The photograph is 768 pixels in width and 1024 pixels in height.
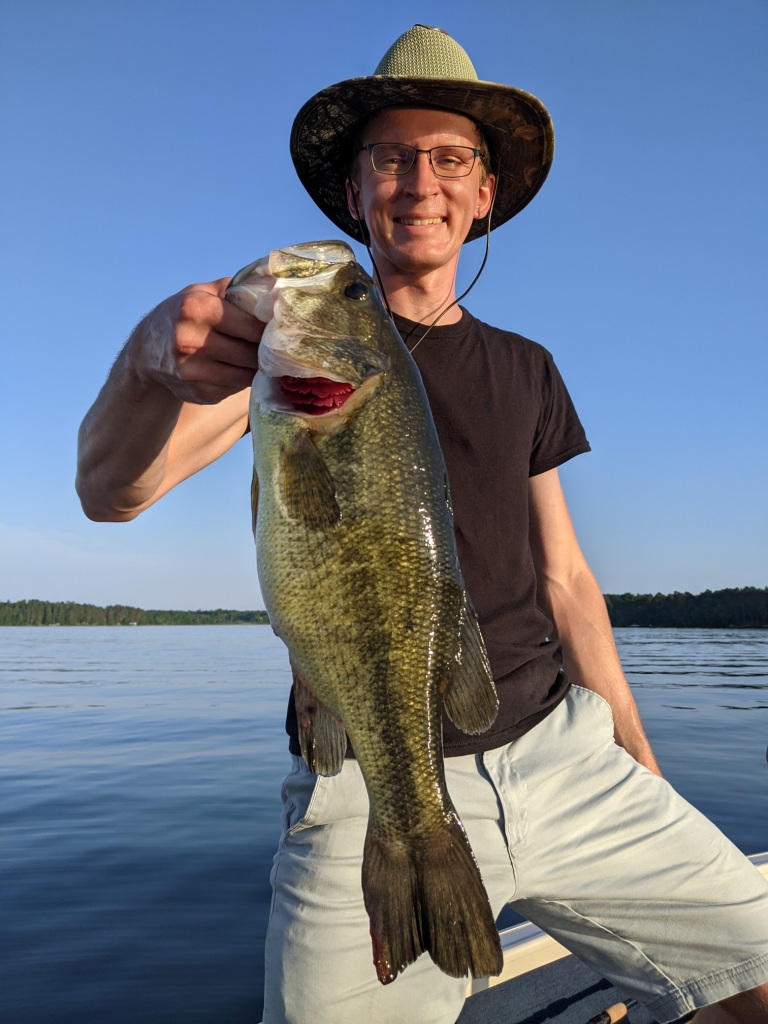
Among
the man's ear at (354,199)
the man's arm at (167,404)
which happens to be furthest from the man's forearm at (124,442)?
→ the man's ear at (354,199)

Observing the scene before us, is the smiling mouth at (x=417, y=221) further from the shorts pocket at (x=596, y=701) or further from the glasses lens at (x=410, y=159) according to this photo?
the shorts pocket at (x=596, y=701)

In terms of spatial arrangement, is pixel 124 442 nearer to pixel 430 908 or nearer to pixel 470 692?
pixel 470 692

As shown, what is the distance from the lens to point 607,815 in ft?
9.63

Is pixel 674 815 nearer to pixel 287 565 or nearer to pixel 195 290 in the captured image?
pixel 287 565

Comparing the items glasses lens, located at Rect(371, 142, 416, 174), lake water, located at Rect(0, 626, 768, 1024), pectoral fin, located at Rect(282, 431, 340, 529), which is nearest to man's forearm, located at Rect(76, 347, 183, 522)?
pectoral fin, located at Rect(282, 431, 340, 529)

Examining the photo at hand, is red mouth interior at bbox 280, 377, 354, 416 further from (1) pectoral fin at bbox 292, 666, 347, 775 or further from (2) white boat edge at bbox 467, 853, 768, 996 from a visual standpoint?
(2) white boat edge at bbox 467, 853, 768, 996

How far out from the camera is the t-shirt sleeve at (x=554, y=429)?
11.3 ft

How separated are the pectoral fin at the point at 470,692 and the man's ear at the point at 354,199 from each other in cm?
218

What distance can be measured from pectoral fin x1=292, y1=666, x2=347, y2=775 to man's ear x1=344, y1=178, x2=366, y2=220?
2303mm

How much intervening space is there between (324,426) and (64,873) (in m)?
7.45

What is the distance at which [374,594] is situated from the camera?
1915mm

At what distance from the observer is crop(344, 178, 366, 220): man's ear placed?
3492 mm

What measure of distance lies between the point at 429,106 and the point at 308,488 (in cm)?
218

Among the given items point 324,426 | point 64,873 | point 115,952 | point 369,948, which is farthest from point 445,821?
point 64,873
